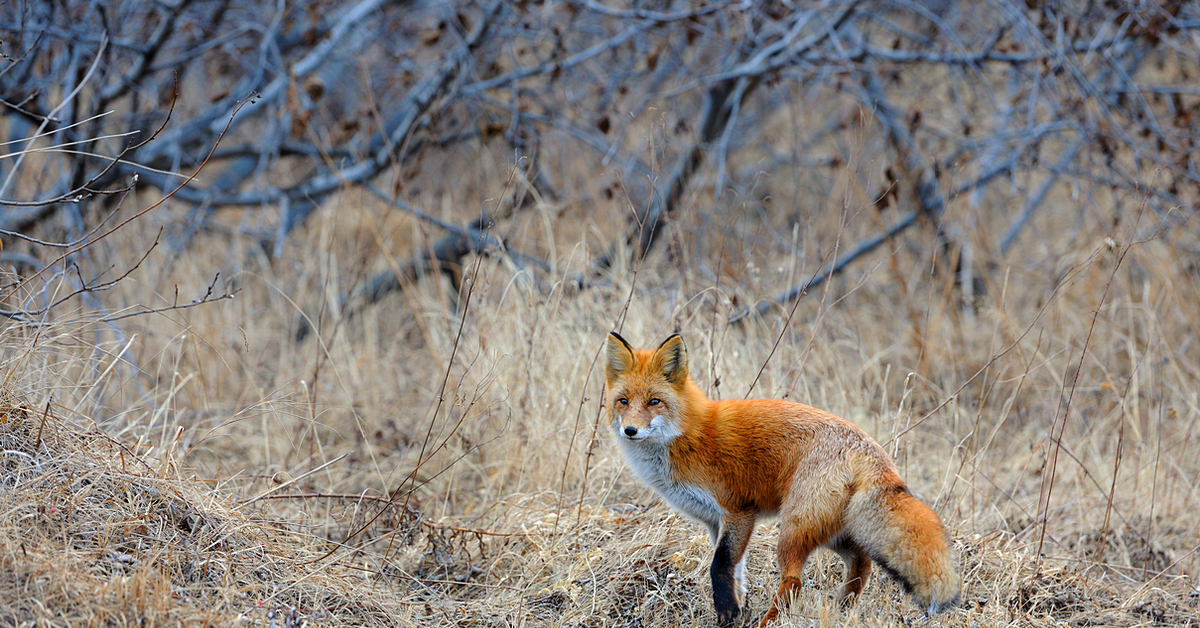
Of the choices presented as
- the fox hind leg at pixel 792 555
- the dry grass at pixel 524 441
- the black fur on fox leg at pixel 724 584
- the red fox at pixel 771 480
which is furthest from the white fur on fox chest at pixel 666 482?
the dry grass at pixel 524 441

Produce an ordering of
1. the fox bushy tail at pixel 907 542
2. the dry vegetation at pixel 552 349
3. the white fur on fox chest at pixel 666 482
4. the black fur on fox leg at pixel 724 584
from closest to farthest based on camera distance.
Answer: the fox bushy tail at pixel 907 542 < the black fur on fox leg at pixel 724 584 < the white fur on fox chest at pixel 666 482 < the dry vegetation at pixel 552 349

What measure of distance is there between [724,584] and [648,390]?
0.78m

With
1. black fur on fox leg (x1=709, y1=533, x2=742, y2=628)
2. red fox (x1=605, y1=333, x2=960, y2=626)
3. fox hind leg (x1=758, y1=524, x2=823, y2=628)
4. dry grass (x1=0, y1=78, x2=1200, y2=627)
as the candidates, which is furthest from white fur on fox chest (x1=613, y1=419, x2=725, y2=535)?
dry grass (x1=0, y1=78, x2=1200, y2=627)

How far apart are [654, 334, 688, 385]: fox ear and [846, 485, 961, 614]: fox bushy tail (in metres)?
0.82

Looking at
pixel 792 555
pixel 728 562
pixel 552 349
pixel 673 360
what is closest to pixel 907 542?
pixel 792 555

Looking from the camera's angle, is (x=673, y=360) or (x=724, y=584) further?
(x=673, y=360)

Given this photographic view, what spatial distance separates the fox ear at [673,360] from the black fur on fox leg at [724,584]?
2.10 ft

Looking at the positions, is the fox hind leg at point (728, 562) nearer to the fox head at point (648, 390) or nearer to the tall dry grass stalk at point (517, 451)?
the tall dry grass stalk at point (517, 451)

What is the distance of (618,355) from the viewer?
351 centimetres

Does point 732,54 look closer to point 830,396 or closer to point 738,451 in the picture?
point 830,396

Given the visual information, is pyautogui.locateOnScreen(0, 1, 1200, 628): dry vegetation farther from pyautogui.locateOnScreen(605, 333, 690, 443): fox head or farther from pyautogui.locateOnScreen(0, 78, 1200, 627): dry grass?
pyautogui.locateOnScreen(605, 333, 690, 443): fox head

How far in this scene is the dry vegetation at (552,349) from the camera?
346 cm

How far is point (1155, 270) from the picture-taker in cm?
680

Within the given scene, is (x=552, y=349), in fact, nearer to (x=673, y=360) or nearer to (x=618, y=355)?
(x=618, y=355)
